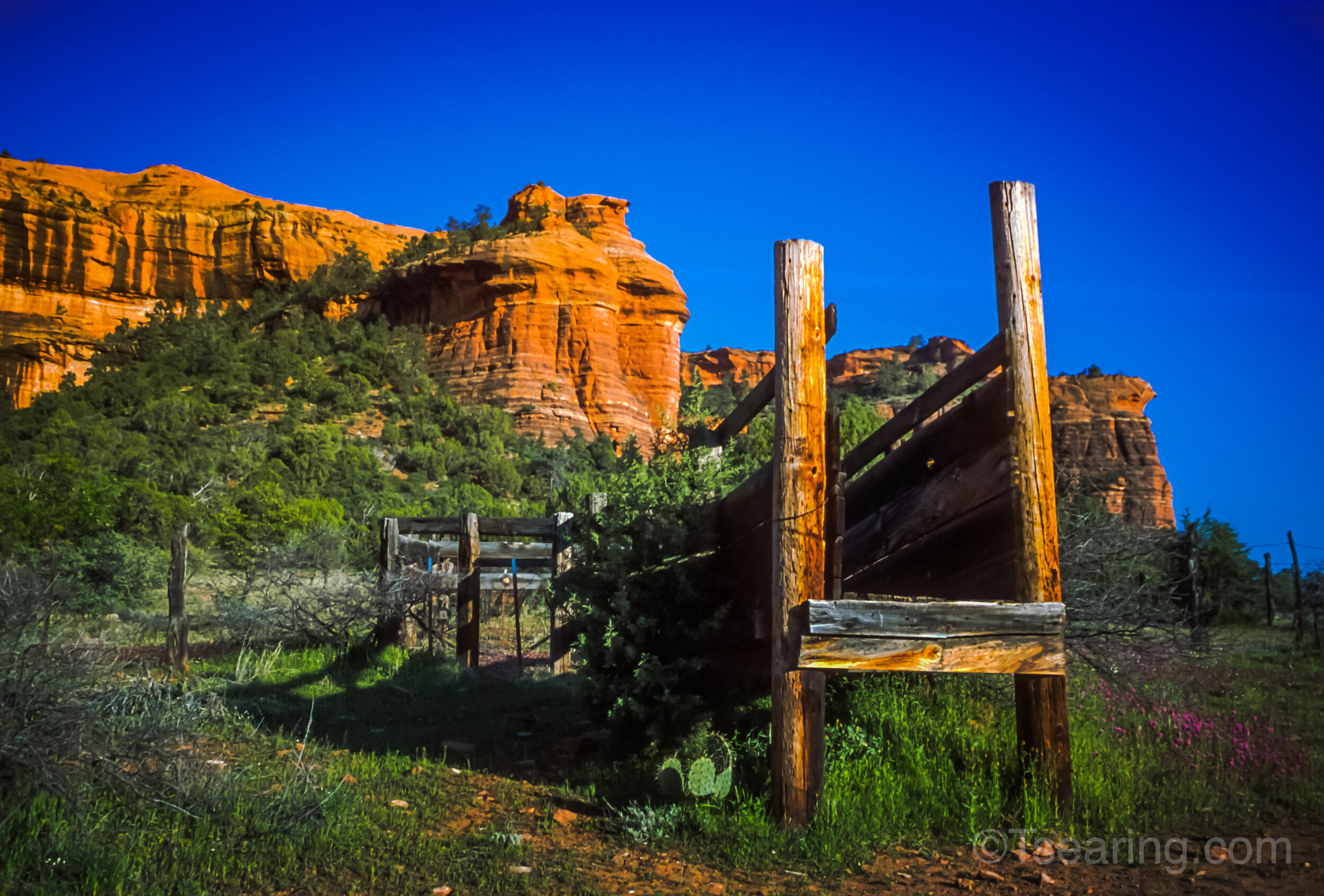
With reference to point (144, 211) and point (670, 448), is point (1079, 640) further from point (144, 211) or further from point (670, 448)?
point (144, 211)

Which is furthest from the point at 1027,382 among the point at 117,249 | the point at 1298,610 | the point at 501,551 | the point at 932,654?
the point at 117,249

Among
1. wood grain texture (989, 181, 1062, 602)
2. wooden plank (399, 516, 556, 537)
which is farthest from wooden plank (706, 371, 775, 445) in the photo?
wooden plank (399, 516, 556, 537)

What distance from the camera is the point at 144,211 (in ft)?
221

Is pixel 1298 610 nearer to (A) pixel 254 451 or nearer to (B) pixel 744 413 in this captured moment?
(B) pixel 744 413

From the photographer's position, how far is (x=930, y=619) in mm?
4023

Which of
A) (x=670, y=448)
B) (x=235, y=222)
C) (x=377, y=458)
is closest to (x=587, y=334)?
(x=377, y=458)

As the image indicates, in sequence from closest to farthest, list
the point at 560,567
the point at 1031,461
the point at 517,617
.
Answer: the point at 1031,461, the point at 560,567, the point at 517,617

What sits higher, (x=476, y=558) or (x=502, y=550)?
(x=502, y=550)

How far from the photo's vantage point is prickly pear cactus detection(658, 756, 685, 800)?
4.26 m

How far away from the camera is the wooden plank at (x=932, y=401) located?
14.5 ft

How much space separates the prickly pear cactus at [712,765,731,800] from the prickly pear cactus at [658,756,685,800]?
18 cm

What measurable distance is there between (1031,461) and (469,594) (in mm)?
7203

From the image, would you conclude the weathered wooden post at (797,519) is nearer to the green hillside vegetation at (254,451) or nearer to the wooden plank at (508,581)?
the green hillside vegetation at (254,451)

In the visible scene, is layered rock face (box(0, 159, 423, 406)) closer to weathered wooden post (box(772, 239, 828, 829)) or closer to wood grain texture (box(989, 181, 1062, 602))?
weathered wooden post (box(772, 239, 828, 829))
